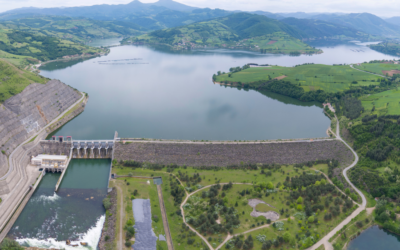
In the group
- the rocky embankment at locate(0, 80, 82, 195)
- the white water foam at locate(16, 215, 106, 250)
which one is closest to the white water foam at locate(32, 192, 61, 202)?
the rocky embankment at locate(0, 80, 82, 195)

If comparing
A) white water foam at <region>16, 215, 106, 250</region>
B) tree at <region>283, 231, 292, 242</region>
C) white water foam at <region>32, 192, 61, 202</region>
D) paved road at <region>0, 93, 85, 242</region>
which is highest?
tree at <region>283, 231, 292, 242</region>

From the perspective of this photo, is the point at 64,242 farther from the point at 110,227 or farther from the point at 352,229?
the point at 352,229

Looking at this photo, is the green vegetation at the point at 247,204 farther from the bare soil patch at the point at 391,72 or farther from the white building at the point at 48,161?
the bare soil patch at the point at 391,72

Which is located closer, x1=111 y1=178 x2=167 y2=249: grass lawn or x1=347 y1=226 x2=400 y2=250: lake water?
x1=347 y1=226 x2=400 y2=250: lake water

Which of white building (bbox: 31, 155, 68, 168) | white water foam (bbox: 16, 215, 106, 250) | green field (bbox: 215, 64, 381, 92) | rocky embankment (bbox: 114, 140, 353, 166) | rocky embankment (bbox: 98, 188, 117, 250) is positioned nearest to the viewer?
rocky embankment (bbox: 98, 188, 117, 250)

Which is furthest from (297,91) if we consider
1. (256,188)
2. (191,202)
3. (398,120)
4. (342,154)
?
(191,202)

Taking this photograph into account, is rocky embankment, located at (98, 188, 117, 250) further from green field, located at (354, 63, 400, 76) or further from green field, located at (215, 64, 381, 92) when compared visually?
green field, located at (354, 63, 400, 76)

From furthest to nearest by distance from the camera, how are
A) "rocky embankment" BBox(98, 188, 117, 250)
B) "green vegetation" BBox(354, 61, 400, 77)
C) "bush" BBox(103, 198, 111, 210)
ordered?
"green vegetation" BBox(354, 61, 400, 77), "bush" BBox(103, 198, 111, 210), "rocky embankment" BBox(98, 188, 117, 250)

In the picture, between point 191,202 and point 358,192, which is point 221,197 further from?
point 358,192
